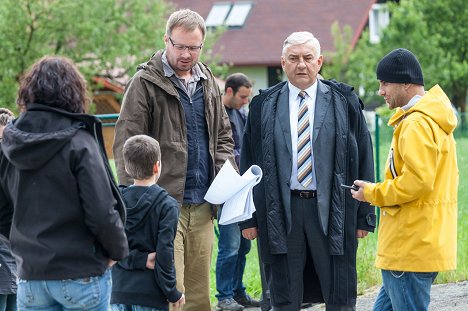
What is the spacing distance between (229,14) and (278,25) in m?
3.79

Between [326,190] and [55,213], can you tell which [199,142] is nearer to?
[326,190]

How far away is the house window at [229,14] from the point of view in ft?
184

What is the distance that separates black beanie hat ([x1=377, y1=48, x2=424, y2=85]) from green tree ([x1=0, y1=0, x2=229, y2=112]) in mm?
31310

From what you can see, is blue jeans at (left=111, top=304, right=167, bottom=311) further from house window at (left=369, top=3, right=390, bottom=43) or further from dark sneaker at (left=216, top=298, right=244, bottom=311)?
house window at (left=369, top=3, right=390, bottom=43)

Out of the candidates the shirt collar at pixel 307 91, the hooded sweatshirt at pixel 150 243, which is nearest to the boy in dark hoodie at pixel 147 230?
the hooded sweatshirt at pixel 150 243

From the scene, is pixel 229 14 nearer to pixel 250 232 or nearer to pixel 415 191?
pixel 250 232

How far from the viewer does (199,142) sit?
632cm

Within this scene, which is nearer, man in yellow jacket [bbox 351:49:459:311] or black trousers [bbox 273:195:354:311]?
man in yellow jacket [bbox 351:49:459:311]

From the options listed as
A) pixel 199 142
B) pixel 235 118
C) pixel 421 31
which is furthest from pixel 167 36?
pixel 421 31

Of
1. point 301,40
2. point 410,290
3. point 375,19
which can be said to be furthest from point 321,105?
point 375,19

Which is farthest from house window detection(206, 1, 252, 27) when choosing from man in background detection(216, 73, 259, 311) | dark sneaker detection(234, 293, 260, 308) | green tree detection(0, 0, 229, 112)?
dark sneaker detection(234, 293, 260, 308)

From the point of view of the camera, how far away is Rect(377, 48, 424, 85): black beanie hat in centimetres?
554

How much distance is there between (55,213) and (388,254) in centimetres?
199

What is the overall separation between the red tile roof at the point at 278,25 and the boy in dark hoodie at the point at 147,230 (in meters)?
46.8
